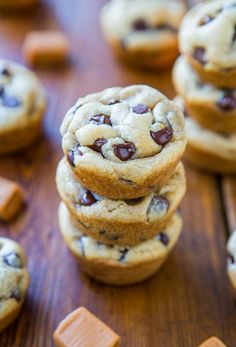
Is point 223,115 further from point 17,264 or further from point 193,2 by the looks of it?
point 193,2

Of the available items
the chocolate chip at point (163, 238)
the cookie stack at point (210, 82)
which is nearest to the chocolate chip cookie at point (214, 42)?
the cookie stack at point (210, 82)

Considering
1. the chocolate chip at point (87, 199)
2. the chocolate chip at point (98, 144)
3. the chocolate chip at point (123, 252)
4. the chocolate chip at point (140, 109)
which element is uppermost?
the chocolate chip at point (140, 109)

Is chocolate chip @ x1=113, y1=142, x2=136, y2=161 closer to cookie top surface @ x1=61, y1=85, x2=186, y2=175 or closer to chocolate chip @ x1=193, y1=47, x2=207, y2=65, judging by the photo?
cookie top surface @ x1=61, y1=85, x2=186, y2=175

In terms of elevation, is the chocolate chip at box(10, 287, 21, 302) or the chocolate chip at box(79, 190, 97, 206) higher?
the chocolate chip at box(79, 190, 97, 206)

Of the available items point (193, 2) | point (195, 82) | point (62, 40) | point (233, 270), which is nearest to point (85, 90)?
point (62, 40)

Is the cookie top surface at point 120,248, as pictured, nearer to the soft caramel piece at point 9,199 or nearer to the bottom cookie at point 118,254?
the bottom cookie at point 118,254

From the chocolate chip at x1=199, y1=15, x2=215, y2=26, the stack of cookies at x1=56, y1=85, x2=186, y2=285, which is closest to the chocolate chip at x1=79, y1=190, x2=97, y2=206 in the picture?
the stack of cookies at x1=56, y1=85, x2=186, y2=285
